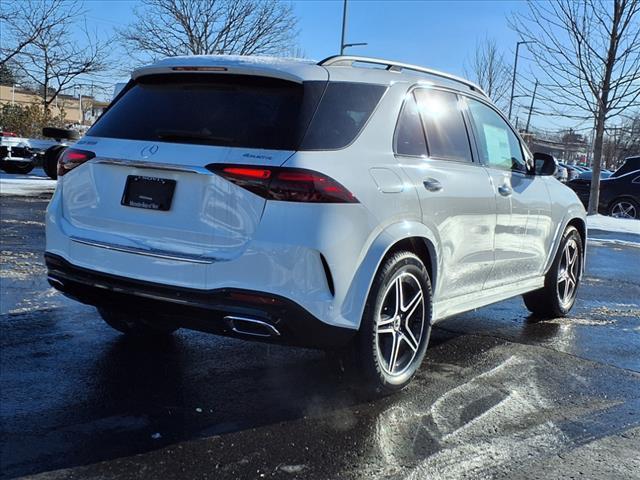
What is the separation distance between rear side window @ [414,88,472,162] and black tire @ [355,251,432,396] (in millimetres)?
817

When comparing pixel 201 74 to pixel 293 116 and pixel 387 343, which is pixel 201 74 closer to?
pixel 293 116

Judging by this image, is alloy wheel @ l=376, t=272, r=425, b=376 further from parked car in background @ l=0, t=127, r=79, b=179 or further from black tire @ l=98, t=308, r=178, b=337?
parked car in background @ l=0, t=127, r=79, b=179

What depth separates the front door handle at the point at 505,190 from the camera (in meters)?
4.67

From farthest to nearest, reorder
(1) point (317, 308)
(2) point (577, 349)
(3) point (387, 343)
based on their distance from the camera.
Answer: (2) point (577, 349)
(3) point (387, 343)
(1) point (317, 308)

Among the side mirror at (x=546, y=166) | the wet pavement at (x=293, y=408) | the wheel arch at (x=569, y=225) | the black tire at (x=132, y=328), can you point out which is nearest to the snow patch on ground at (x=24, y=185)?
the wet pavement at (x=293, y=408)

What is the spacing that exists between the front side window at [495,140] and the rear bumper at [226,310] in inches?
82.5

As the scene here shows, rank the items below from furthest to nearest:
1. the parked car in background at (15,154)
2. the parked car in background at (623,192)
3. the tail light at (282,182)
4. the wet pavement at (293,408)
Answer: the parked car in background at (15,154)
the parked car in background at (623,192)
the tail light at (282,182)
the wet pavement at (293,408)

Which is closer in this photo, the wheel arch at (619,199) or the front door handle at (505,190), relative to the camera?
the front door handle at (505,190)

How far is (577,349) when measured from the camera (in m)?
5.01

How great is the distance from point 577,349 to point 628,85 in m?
13.7

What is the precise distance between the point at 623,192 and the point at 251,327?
16666 mm

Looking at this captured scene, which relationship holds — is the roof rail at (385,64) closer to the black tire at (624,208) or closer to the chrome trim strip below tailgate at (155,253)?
the chrome trim strip below tailgate at (155,253)

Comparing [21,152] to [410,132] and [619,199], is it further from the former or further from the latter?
[410,132]

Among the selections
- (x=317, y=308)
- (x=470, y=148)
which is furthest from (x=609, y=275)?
(x=317, y=308)
